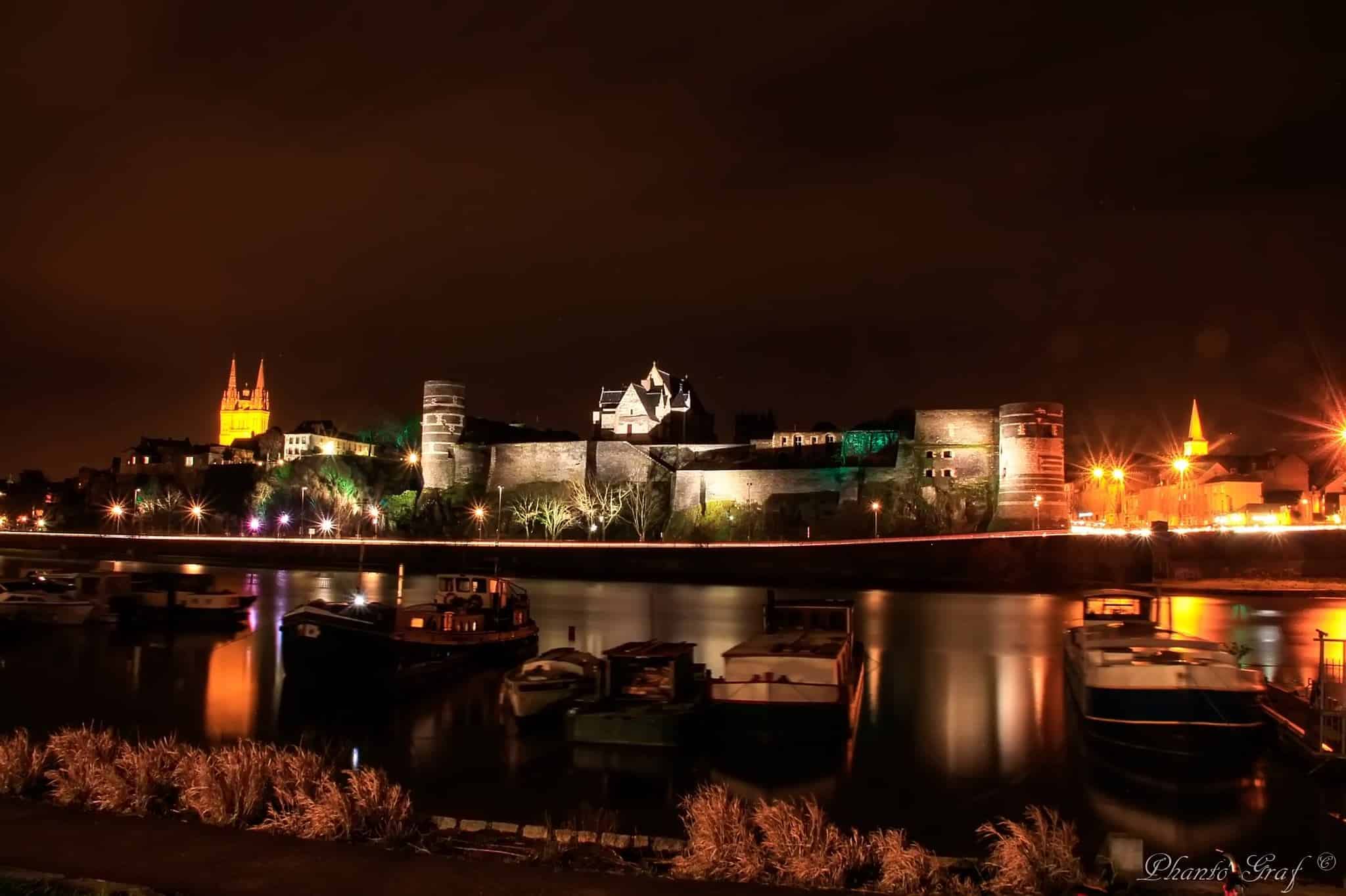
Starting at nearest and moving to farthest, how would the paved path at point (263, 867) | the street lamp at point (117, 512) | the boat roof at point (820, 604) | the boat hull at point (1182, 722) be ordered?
the paved path at point (263, 867) < the boat hull at point (1182, 722) < the boat roof at point (820, 604) < the street lamp at point (117, 512)

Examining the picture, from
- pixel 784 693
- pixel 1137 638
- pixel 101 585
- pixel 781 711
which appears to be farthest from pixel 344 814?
pixel 101 585

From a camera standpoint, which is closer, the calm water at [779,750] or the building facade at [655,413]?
the calm water at [779,750]

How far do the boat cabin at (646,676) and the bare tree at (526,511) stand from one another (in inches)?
1858

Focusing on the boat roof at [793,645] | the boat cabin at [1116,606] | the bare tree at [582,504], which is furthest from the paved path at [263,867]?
the bare tree at [582,504]

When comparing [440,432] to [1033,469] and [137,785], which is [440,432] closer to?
[1033,469]

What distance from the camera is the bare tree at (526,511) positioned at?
64688 mm

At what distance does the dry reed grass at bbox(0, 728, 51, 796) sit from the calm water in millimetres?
3928

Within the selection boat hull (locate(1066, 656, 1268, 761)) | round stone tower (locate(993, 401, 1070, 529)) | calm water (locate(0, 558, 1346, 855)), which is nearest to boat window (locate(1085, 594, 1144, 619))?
calm water (locate(0, 558, 1346, 855))

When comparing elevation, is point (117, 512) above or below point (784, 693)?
above

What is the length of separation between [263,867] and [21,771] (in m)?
3.69

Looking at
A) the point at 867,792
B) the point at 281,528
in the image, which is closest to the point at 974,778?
the point at 867,792

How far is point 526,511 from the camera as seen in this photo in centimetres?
6531

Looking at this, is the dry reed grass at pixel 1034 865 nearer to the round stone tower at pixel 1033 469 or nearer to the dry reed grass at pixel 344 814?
the dry reed grass at pixel 344 814

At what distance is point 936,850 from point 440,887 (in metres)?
6.08
